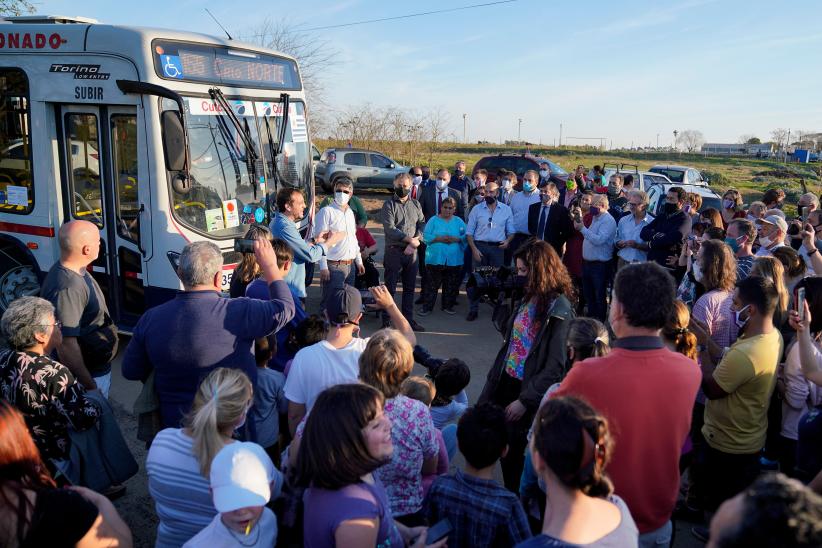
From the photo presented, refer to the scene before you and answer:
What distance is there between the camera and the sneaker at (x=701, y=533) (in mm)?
3723

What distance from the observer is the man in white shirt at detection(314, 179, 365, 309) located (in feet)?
22.9

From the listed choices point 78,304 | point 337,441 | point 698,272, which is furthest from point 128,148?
point 698,272

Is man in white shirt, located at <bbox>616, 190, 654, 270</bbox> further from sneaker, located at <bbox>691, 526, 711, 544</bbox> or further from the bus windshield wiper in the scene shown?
the bus windshield wiper

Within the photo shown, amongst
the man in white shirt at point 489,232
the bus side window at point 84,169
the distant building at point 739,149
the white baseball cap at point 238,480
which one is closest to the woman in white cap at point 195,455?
the white baseball cap at point 238,480

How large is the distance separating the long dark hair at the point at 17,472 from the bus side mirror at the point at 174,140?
3.98 metres

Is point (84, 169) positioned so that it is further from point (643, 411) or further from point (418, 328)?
point (643, 411)

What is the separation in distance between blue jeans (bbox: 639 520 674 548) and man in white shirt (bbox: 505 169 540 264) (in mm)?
6506

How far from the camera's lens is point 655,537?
244cm

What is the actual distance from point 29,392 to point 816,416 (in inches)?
154

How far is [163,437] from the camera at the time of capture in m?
2.56

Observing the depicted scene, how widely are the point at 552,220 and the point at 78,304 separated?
607 cm

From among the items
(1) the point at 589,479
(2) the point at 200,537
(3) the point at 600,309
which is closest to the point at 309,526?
(2) the point at 200,537

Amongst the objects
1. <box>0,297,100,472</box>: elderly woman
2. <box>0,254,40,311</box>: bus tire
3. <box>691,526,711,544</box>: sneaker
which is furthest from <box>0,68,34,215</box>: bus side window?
<box>691,526,711,544</box>: sneaker

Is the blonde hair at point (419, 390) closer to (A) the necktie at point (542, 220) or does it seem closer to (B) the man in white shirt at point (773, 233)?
(B) the man in white shirt at point (773, 233)
